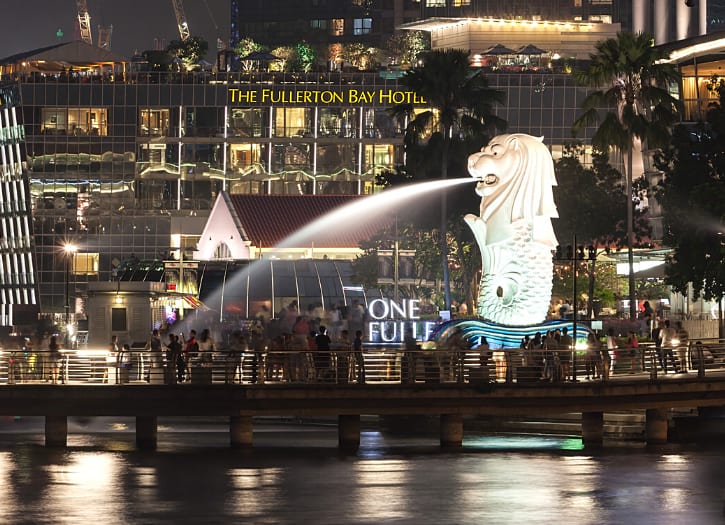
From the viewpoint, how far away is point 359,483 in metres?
48.2

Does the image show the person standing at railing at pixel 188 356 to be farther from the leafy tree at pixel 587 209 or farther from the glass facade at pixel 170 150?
the glass facade at pixel 170 150

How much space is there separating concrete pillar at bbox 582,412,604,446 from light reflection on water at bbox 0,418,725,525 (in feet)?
2.15

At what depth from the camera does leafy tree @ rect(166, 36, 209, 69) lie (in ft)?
577

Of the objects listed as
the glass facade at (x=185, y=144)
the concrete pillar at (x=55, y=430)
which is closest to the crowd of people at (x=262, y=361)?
the concrete pillar at (x=55, y=430)

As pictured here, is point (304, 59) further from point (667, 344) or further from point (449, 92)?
point (667, 344)

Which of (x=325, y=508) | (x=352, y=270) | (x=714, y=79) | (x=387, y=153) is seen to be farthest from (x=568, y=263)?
(x=325, y=508)

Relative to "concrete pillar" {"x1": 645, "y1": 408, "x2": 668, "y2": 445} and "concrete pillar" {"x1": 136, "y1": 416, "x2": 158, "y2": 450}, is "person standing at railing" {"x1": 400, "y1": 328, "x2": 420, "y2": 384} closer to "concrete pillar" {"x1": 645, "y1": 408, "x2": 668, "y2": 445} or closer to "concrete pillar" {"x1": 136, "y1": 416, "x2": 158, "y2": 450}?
"concrete pillar" {"x1": 136, "y1": 416, "x2": 158, "y2": 450}

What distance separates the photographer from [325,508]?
4328cm

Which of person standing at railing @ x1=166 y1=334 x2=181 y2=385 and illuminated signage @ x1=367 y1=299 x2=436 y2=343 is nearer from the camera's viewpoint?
person standing at railing @ x1=166 y1=334 x2=181 y2=385

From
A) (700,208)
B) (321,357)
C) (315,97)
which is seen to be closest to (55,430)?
(321,357)

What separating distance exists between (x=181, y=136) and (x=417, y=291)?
4413 cm

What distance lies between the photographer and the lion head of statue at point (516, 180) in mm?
67375

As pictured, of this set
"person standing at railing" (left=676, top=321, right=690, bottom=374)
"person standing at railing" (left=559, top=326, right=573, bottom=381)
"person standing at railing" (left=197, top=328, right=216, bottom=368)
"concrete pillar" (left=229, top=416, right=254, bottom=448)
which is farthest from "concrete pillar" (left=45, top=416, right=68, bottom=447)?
"person standing at railing" (left=676, top=321, right=690, bottom=374)

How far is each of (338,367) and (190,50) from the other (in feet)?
401
